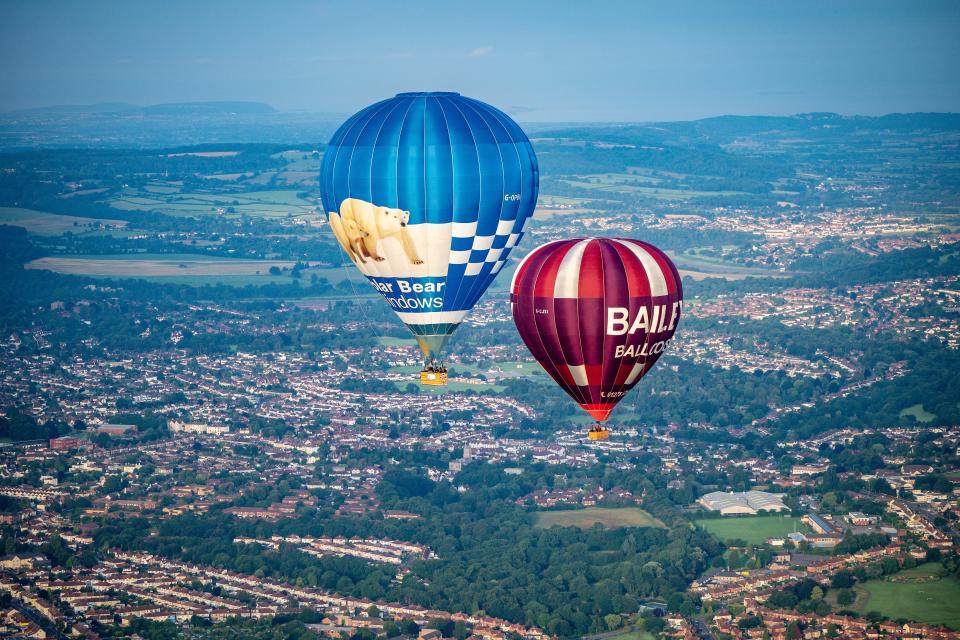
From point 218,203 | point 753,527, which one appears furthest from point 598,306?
point 218,203

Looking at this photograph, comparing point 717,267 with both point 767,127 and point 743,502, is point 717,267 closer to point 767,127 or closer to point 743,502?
point 743,502

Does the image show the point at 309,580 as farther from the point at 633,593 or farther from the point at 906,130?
the point at 906,130

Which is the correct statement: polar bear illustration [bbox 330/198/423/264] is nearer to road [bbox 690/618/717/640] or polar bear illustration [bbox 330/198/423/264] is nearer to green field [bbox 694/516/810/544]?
road [bbox 690/618/717/640]

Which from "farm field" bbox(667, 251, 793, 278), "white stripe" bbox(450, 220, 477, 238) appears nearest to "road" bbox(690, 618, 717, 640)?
"white stripe" bbox(450, 220, 477, 238)

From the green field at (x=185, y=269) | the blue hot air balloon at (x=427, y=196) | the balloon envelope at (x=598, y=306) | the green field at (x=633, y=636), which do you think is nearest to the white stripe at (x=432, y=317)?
the blue hot air balloon at (x=427, y=196)

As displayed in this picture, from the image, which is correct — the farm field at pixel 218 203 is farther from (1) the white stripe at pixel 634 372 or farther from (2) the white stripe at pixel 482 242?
(1) the white stripe at pixel 634 372

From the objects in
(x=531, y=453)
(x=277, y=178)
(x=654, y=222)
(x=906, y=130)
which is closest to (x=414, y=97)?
(x=531, y=453)
